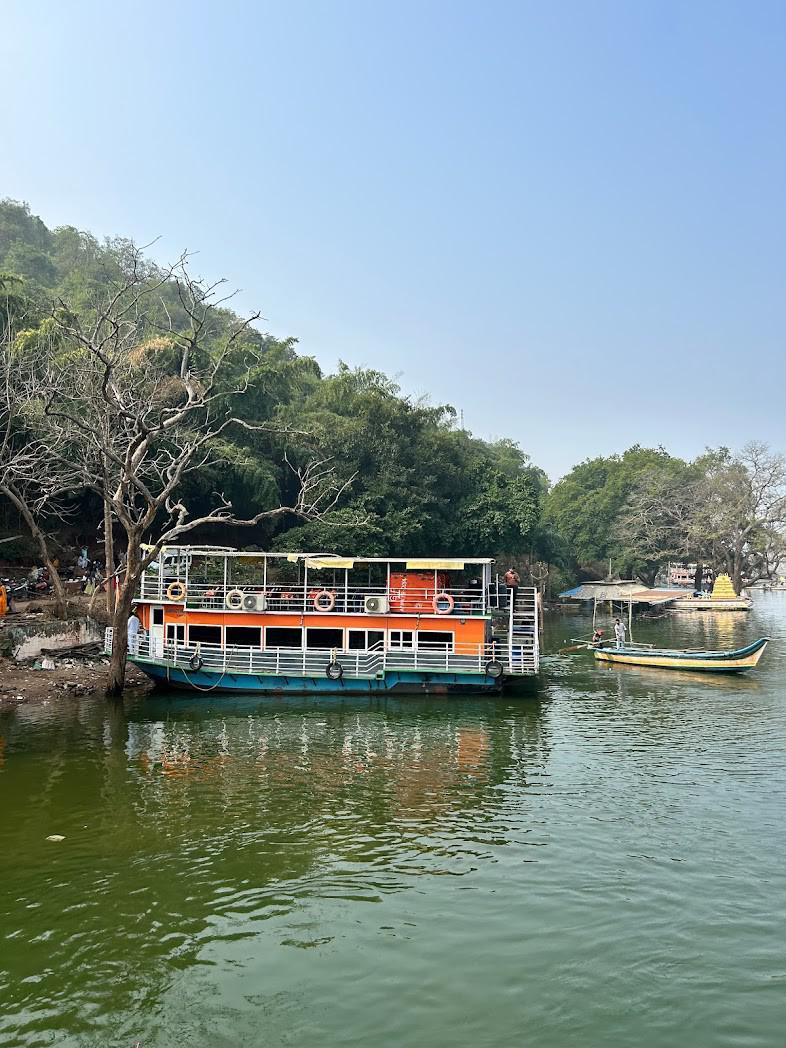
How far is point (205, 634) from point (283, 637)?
248 centimetres

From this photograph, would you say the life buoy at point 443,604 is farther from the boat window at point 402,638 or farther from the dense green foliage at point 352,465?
the dense green foliage at point 352,465

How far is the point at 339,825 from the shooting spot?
12570 millimetres

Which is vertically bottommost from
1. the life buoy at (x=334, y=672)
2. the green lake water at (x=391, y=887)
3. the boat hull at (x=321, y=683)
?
the green lake water at (x=391, y=887)

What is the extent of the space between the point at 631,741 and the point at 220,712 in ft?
35.1

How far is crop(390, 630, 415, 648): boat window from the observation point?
936 inches

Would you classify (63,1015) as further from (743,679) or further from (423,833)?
(743,679)

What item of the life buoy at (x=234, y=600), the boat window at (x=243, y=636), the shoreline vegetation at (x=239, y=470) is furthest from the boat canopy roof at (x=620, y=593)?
the life buoy at (x=234, y=600)

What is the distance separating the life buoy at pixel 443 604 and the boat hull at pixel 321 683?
1.86m

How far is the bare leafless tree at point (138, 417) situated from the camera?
20219 mm

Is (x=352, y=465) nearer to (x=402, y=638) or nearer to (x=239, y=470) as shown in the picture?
(x=239, y=470)

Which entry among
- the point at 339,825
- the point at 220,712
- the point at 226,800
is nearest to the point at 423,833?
the point at 339,825

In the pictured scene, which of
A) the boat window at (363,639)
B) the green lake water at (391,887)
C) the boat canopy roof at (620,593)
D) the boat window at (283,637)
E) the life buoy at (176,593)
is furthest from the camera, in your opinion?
the boat canopy roof at (620,593)

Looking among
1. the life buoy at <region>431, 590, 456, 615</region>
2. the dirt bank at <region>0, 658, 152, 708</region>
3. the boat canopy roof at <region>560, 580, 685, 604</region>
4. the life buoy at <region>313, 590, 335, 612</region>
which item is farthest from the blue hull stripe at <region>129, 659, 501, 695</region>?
the boat canopy roof at <region>560, 580, 685, 604</region>

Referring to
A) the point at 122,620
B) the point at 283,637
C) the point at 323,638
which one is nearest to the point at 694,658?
the point at 323,638
